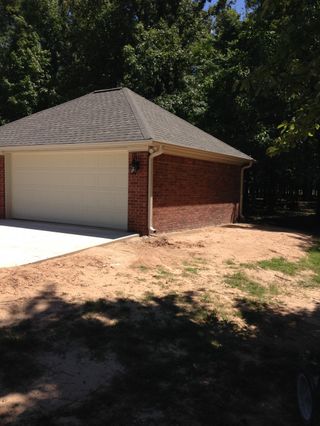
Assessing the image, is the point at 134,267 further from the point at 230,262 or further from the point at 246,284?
the point at 230,262

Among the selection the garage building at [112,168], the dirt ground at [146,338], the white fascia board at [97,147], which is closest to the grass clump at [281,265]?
the dirt ground at [146,338]

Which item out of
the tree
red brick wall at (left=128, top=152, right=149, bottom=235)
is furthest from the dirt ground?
the tree

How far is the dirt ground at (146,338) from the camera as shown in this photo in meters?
2.95

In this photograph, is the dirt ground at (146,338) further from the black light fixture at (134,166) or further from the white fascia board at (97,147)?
the white fascia board at (97,147)

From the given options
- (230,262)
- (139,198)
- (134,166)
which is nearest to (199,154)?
(134,166)

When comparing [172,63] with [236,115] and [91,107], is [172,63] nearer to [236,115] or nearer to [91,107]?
[236,115]

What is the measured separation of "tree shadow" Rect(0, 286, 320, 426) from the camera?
2.89 meters

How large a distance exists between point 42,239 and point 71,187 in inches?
121

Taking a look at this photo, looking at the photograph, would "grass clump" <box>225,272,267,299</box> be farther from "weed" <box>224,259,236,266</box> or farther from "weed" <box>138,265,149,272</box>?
"weed" <box>138,265,149,272</box>

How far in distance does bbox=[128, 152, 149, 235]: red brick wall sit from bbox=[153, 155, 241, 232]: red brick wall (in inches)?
17.8

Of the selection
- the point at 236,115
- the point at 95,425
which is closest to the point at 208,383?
the point at 95,425

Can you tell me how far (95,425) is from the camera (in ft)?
8.80

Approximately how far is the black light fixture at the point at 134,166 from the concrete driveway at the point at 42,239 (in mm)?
1654

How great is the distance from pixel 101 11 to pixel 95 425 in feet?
85.4
